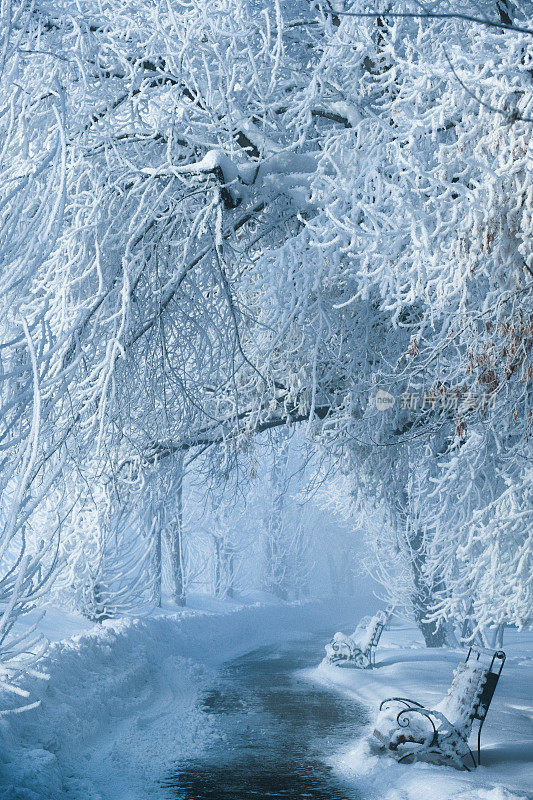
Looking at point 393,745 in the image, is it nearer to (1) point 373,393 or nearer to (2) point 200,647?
(1) point 373,393

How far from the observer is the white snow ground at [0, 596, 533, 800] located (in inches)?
266

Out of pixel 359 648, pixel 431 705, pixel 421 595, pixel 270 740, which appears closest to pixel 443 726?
pixel 270 740

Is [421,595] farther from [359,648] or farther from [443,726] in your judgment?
[443,726]

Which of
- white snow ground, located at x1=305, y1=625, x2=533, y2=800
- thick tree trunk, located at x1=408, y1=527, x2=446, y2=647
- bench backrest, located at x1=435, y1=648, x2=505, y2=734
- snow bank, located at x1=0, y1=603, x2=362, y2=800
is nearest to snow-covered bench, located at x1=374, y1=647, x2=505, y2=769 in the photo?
bench backrest, located at x1=435, y1=648, x2=505, y2=734

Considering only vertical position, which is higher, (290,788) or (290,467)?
(290,467)

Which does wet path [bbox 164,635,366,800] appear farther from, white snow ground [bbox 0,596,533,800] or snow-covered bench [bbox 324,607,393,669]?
snow-covered bench [bbox 324,607,393,669]

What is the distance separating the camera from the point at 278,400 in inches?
398

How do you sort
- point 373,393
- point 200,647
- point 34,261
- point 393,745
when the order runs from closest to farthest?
point 34,261 < point 393,745 < point 373,393 < point 200,647

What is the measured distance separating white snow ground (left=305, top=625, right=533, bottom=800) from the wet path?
352mm

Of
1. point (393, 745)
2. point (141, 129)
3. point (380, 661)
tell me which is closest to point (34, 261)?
point (141, 129)

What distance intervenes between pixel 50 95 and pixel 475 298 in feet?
12.7

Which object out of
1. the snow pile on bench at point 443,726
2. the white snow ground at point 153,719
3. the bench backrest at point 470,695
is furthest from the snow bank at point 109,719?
the bench backrest at point 470,695

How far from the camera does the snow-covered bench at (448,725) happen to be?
7.58 m

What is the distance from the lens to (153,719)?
10.5m
